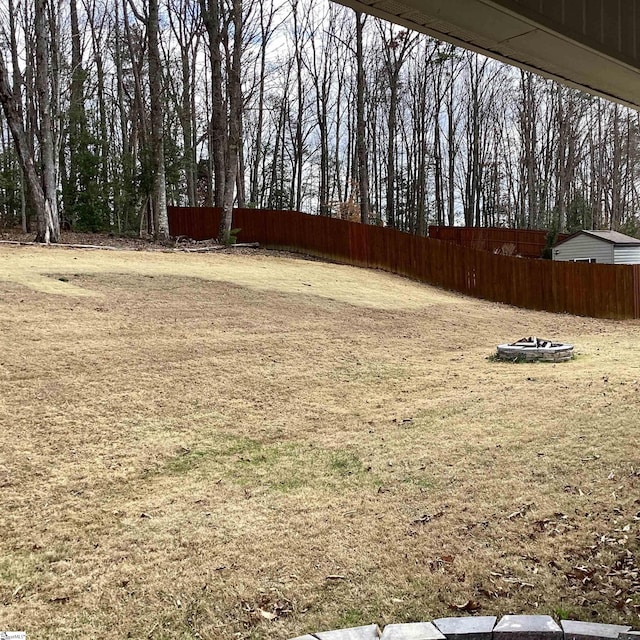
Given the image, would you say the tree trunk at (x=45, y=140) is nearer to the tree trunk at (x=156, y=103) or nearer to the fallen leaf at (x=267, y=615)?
the tree trunk at (x=156, y=103)

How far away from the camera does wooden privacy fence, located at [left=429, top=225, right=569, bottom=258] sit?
88.6ft

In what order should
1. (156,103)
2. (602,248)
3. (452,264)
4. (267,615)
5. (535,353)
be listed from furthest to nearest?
(602,248) < (452,264) < (156,103) < (535,353) < (267,615)

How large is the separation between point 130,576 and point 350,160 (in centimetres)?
3291

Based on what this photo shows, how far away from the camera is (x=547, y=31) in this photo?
3.18 m

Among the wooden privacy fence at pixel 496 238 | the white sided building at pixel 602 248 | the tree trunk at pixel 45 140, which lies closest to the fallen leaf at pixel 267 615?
the tree trunk at pixel 45 140

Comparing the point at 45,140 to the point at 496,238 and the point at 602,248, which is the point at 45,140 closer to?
the point at 602,248

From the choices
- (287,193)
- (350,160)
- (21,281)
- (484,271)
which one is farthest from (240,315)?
(350,160)

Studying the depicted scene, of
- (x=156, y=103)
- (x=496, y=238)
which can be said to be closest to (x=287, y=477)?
(x=156, y=103)

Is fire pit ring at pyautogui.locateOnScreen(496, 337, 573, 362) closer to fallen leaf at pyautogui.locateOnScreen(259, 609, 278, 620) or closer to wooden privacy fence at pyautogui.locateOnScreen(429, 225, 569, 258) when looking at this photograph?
fallen leaf at pyautogui.locateOnScreen(259, 609, 278, 620)

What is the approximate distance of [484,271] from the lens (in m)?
17.2

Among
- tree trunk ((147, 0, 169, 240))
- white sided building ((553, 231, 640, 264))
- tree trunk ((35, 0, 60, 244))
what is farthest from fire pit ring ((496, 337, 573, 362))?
white sided building ((553, 231, 640, 264))

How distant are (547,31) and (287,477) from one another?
350 centimetres

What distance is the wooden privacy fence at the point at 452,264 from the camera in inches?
608

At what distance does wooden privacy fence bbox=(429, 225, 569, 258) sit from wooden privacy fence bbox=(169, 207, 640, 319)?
9.44 meters
